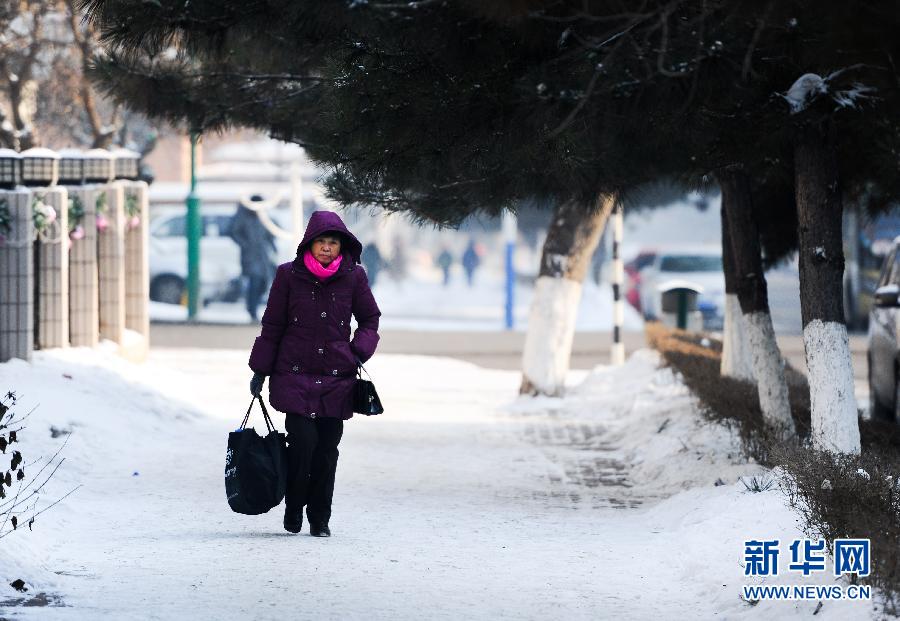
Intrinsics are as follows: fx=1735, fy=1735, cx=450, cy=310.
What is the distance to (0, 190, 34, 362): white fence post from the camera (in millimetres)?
13172

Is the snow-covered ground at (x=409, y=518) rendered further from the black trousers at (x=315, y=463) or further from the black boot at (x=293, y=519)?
the black trousers at (x=315, y=463)

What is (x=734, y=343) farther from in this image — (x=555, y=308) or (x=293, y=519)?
(x=293, y=519)

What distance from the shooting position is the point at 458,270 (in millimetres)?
85688

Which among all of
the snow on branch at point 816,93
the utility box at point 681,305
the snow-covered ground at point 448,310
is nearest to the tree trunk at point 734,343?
the snow on branch at point 816,93

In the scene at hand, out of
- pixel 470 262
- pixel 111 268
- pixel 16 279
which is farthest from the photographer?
pixel 470 262

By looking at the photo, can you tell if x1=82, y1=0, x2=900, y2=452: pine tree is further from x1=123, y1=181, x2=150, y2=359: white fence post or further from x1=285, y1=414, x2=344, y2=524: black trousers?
x1=123, y1=181, x2=150, y2=359: white fence post

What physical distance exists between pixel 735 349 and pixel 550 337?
289cm

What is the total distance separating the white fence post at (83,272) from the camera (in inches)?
594

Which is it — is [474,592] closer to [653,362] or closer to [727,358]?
[727,358]

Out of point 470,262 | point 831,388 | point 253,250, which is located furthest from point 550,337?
point 470,262

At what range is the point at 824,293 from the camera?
10031 millimetres

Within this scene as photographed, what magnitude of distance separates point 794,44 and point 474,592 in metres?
3.46

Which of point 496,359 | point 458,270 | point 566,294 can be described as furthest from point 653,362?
point 458,270

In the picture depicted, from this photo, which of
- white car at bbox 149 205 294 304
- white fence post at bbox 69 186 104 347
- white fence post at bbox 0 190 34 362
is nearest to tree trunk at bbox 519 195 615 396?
white fence post at bbox 69 186 104 347
